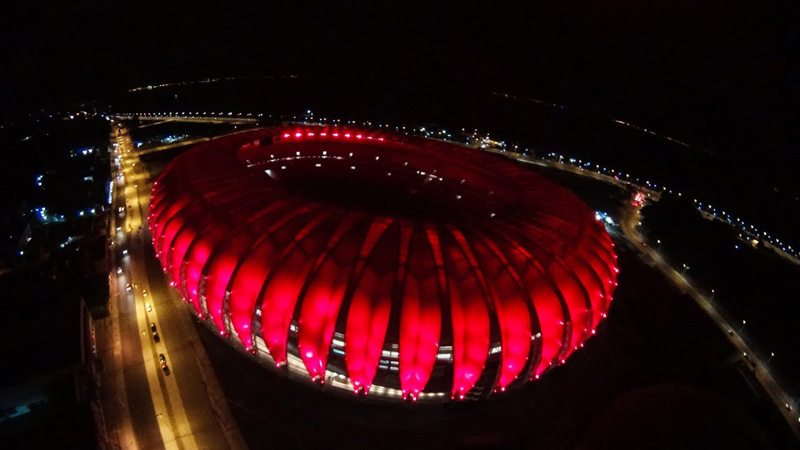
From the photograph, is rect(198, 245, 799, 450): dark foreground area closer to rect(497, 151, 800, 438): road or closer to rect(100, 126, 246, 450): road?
rect(497, 151, 800, 438): road

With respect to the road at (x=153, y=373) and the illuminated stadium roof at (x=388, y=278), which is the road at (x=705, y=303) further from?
the road at (x=153, y=373)

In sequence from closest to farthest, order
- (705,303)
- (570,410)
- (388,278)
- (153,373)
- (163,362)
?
(388,278)
(570,410)
(153,373)
(163,362)
(705,303)

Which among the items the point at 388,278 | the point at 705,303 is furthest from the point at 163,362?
the point at 705,303

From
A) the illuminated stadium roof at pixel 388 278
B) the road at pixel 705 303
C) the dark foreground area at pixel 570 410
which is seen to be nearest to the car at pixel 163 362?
the dark foreground area at pixel 570 410

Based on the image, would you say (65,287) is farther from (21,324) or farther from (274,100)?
(274,100)

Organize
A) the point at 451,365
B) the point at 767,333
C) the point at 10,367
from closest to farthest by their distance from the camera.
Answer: the point at 451,365 → the point at 10,367 → the point at 767,333

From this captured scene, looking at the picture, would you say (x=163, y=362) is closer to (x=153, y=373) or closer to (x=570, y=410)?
(x=153, y=373)

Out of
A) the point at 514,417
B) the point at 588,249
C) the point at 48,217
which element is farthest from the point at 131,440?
the point at 48,217
